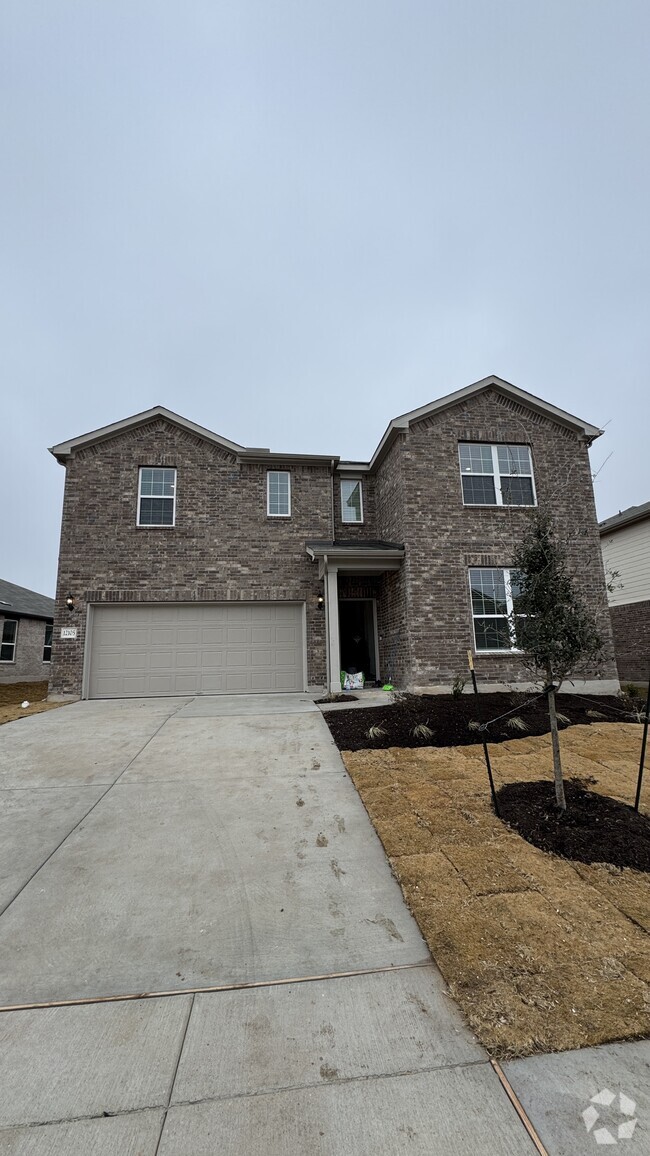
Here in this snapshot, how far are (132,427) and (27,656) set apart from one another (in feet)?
41.0

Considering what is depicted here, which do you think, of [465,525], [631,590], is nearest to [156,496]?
[465,525]

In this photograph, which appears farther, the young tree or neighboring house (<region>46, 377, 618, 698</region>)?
neighboring house (<region>46, 377, 618, 698</region>)

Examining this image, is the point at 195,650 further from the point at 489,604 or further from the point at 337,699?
the point at 489,604

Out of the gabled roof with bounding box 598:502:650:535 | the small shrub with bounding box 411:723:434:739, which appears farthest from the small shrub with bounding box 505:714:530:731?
the gabled roof with bounding box 598:502:650:535

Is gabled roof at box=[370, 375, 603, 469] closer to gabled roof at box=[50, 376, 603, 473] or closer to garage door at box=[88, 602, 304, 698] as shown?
gabled roof at box=[50, 376, 603, 473]

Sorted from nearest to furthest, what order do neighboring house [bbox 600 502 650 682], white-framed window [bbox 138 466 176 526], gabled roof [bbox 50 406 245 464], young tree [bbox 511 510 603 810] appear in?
young tree [bbox 511 510 603 810] → gabled roof [bbox 50 406 245 464] → white-framed window [bbox 138 466 176 526] → neighboring house [bbox 600 502 650 682]

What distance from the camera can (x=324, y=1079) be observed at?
5.64ft

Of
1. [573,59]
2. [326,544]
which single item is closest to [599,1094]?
[326,544]

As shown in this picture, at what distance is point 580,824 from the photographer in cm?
375

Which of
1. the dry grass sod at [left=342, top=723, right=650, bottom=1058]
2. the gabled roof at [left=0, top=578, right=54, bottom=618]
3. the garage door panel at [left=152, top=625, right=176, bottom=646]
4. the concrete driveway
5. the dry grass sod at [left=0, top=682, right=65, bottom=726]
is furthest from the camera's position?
the gabled roof at [left=0, top=578, right=54, bottom=618]

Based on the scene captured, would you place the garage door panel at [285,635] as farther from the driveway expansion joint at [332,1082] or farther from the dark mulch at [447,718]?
the driveway expansion joint at [332,1082]

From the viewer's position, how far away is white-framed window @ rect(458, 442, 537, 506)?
11445 mm

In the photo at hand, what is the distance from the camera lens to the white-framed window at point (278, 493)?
1258 cm

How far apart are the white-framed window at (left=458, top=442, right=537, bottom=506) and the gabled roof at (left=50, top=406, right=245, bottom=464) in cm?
586
